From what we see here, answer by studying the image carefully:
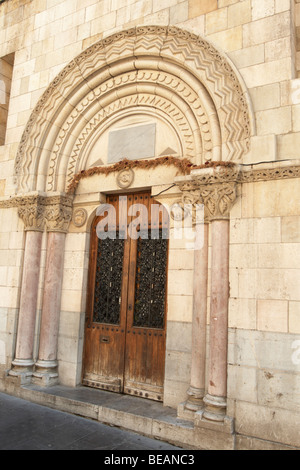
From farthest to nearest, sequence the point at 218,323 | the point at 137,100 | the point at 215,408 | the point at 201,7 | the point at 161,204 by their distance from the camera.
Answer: the point at 137,100
the point at 161,204
the point at 201,7
the point at 218,323
the point at 215,408

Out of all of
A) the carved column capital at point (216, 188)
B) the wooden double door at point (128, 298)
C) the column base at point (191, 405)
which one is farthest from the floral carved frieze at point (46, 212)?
the column base at point (191, 405)

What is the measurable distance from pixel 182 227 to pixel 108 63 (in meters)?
2.97

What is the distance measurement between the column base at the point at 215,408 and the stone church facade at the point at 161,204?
0.6 inches

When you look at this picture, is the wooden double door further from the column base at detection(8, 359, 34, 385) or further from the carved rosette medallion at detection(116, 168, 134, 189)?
the column base at detection(8, 359, 34, 385)

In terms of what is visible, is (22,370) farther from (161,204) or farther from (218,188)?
(218,188)

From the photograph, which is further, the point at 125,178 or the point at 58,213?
the point at 58,213

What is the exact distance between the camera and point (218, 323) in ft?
14.0

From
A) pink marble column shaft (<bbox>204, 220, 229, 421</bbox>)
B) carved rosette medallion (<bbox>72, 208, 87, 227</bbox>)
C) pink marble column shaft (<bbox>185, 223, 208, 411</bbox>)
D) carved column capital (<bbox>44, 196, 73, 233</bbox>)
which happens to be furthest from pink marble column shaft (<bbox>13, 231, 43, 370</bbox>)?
pink marble column shaft (<bbox>204, 220, 229, 421</bbox>)

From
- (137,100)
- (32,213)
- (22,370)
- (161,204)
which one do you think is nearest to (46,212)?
(32,213)

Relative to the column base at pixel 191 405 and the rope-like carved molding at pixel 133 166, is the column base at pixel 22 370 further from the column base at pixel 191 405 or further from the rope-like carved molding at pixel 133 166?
the rope-like carved molding at pixel 133 166

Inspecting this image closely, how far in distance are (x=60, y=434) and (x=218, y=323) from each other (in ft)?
7.45

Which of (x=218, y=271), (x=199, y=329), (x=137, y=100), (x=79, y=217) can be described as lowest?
(x=199, y=329)

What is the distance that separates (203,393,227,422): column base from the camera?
158 inches
